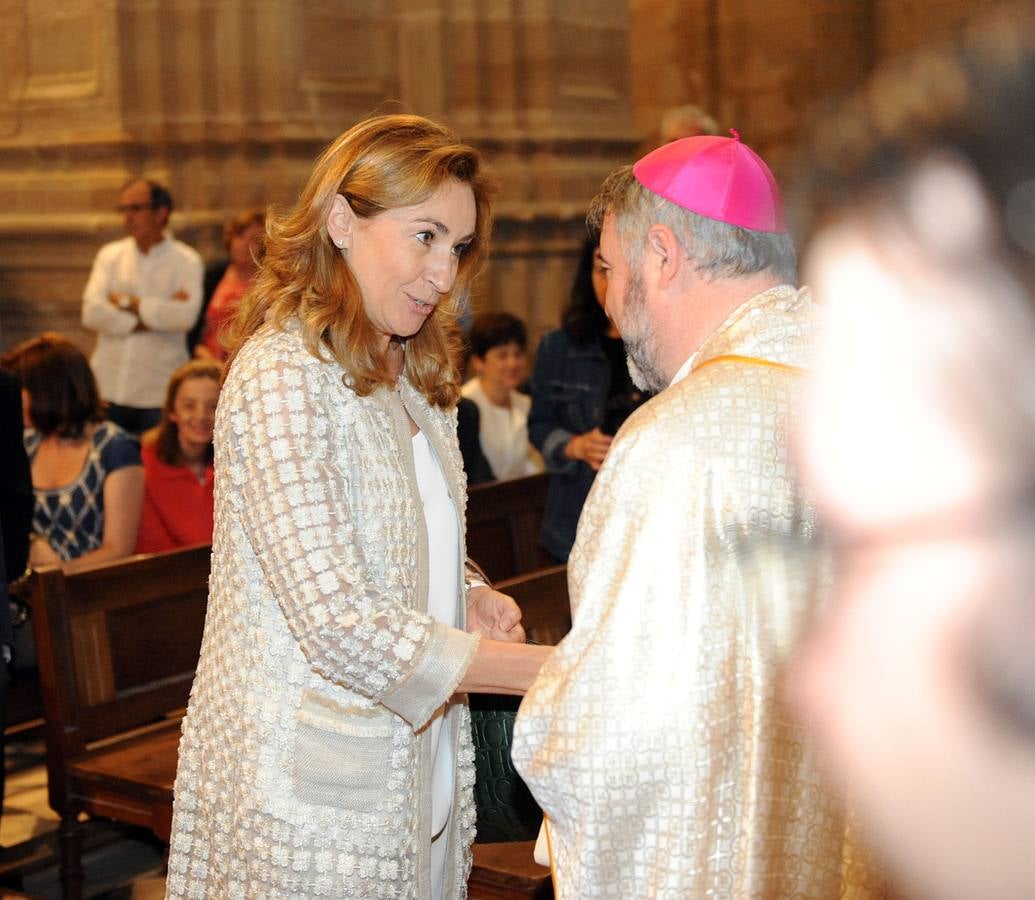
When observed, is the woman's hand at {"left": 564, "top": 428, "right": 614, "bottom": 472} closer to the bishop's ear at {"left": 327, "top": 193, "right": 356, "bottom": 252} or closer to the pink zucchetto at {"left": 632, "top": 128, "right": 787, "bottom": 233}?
the bishop's ear at {"left": 327, "top": 193, "right": 356, "bottom": 252}

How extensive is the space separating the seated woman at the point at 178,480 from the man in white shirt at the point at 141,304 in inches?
78.4

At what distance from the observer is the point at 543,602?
4.29 metres

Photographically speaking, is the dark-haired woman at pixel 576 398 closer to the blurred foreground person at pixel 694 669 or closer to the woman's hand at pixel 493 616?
the woman's hand at pixel 493 616

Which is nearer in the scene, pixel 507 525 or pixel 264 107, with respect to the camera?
pixel 507 525

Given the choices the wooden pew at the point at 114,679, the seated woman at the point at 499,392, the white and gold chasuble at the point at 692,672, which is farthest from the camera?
the seated woman at the point at 499,392

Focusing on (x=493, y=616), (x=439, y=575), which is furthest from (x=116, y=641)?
(x=439, y=575)

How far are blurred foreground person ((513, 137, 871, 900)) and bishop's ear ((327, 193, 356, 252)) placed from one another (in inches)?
25.9

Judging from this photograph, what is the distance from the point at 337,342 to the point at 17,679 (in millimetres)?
3260

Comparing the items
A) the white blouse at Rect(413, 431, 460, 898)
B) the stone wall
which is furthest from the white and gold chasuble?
the stone wall

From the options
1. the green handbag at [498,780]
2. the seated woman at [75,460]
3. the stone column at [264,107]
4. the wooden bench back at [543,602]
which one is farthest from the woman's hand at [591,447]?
the stone column at [264,107]

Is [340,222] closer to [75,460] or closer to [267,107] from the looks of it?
[75,460]

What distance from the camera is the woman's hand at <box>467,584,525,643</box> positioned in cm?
241

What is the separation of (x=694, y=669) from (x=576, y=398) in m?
3.55

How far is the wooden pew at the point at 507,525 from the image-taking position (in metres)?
5.45
